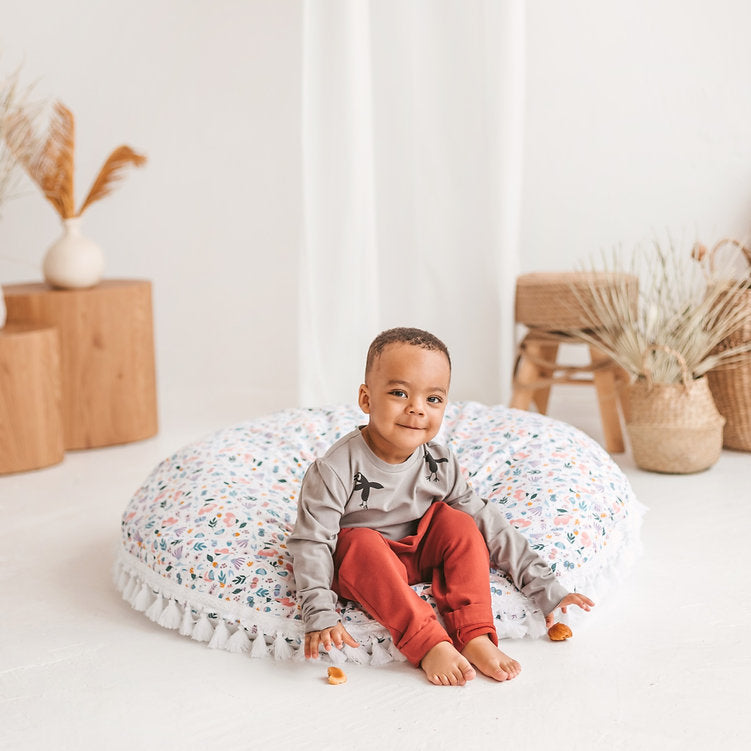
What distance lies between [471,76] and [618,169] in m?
0.66

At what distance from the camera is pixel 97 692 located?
1.59m

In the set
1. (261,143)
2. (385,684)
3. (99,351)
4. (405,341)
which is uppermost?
(261,143)

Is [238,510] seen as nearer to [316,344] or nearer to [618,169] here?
[316,344]

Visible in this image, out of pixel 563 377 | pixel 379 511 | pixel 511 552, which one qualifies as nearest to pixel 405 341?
pixel 379 511

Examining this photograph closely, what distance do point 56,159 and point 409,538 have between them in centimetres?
198

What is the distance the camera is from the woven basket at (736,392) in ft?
9.26

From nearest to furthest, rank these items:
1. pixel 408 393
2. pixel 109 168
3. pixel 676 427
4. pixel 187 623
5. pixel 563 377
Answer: pixel 408 393, pixel 187 623, pixel 676 427, pixel 563 377, pixel 109 168

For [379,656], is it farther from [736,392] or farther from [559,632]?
[736,392]

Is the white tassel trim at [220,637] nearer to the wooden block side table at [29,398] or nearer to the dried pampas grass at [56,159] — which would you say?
the wooden block side table at [29,398]

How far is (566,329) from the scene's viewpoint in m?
2.89

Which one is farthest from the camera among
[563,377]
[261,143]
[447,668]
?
[261,143]

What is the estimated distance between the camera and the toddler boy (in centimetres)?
161

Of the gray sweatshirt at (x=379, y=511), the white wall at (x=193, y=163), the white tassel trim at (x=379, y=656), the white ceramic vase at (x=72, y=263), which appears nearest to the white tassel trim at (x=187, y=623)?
the gray sweatshirt at (x=379, y=511)

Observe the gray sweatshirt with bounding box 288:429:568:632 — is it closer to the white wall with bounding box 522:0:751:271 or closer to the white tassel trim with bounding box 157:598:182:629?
the white tassel trim with bounding box 157:598:182:629
